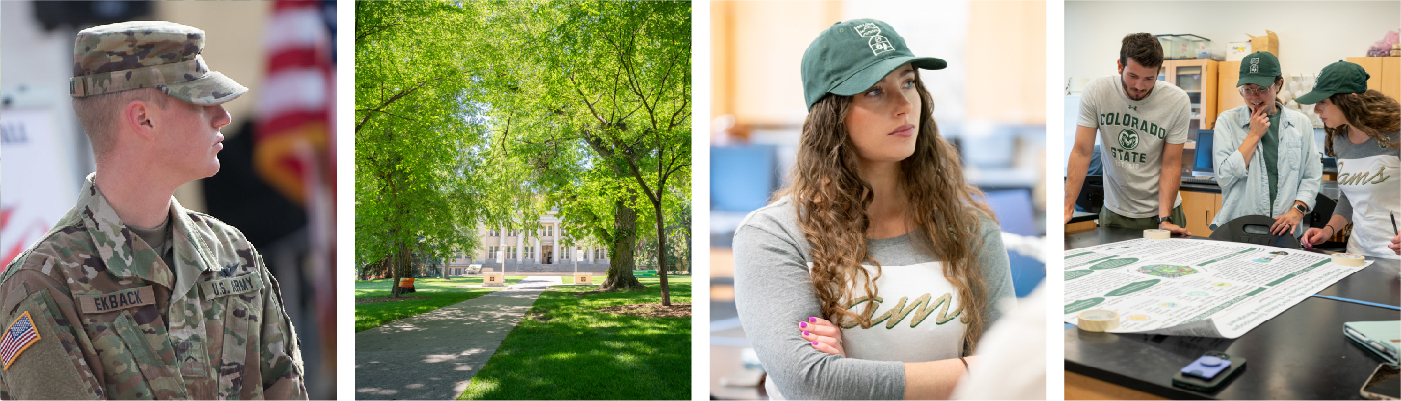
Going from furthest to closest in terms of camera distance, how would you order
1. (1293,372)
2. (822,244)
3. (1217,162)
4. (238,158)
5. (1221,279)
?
(1217,162) < (238,158) < (1221,279) < (822,244) < (1293,372)

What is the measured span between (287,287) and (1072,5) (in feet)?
9.32

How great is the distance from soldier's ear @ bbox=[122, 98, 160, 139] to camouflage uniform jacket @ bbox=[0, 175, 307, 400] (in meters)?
0.20

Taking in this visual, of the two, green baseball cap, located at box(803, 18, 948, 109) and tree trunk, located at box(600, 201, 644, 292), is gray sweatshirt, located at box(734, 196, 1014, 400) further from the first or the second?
tree trunk, located at box(600, 201, 644, 292)

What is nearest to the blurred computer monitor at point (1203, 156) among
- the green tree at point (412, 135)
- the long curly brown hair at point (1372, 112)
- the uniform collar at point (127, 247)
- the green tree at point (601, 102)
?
the long curly brown hair at point (1372, 112)

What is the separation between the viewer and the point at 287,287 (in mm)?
2283

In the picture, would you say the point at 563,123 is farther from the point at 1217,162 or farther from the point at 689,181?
the point at 1217,162

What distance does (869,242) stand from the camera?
189 cm

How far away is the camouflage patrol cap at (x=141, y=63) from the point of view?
1953mm

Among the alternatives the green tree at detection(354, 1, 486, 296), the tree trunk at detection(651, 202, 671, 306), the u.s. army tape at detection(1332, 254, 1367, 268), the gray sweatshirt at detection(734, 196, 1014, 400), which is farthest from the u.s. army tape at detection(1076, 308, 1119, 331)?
the green tree at detection(354, 1, 486, 296)

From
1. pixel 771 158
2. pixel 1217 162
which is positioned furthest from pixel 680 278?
pixel 1217 162

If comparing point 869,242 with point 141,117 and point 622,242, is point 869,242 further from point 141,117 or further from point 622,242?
point 141,117

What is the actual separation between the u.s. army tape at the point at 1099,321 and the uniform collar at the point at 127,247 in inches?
90.3

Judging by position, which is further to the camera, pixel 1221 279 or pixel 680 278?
pixel 680 278

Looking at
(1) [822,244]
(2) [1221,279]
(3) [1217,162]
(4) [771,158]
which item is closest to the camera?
(1) [822,244]
